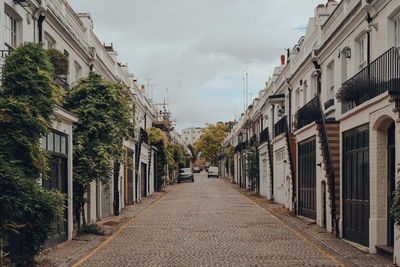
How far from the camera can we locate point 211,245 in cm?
1300

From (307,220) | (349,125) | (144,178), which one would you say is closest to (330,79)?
(349,125)

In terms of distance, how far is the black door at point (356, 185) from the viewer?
12352mm

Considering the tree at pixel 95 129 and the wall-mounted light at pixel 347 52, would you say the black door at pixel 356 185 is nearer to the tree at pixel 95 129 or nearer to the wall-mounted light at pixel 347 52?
the wall-mounted light at pixel 347 52

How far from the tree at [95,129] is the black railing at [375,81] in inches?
279

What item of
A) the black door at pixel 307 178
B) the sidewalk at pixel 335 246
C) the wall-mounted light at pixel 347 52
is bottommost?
the sidewalk at pixel 335 246

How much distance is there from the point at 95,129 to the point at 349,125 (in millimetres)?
7631

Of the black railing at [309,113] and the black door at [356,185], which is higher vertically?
the black railing at [309,113]

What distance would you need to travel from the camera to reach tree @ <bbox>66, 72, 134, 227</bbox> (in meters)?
15.1

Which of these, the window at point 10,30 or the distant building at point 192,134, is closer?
the window at point 10,30

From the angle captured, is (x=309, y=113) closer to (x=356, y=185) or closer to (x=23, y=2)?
(x=356, y=185)

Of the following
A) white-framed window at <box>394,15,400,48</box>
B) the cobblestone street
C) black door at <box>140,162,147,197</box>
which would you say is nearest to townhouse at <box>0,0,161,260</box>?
the cobblestone street

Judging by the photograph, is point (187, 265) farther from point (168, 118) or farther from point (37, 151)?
point (168, 118)

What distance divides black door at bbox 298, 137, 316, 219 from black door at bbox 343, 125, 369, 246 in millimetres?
3715

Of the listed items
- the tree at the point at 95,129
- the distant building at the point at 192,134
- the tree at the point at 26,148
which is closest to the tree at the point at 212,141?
the tree at the point at 95,129
